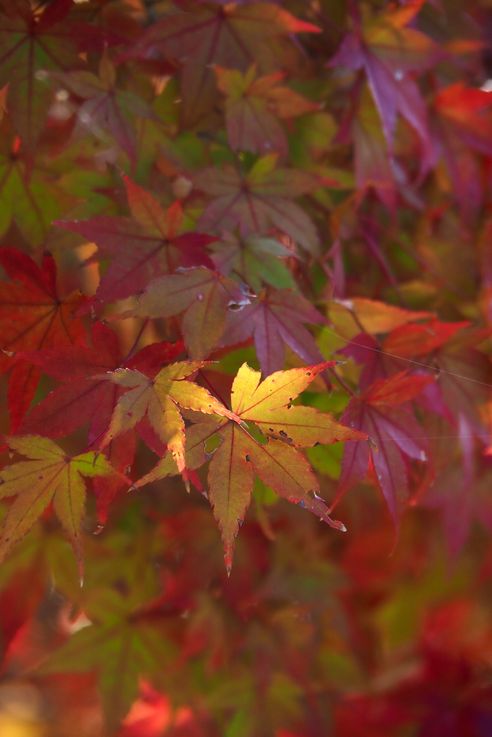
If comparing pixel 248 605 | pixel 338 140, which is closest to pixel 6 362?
pixel 338 140

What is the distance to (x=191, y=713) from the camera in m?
1.07

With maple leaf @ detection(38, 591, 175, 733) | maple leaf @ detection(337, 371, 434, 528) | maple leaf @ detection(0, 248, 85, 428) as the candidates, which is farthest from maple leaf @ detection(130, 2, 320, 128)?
maple leaf @ detection(38, 591, 175, 733)

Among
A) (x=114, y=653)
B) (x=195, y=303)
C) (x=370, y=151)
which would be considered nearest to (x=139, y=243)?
(x=195, y=303)

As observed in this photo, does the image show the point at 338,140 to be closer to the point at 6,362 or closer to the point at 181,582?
the point at 6,362

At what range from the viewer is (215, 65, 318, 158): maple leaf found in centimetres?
71

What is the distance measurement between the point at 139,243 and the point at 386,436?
0.24m

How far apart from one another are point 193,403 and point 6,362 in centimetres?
16

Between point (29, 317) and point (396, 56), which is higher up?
point (396, 56)

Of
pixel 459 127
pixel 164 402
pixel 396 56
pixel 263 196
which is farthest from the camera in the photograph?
pixel 459 127

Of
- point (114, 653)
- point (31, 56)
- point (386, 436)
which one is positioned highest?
point (31, 56)

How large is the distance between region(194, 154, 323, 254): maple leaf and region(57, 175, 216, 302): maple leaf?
0.09 m

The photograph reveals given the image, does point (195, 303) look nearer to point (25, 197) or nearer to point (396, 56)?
point (25, 197)

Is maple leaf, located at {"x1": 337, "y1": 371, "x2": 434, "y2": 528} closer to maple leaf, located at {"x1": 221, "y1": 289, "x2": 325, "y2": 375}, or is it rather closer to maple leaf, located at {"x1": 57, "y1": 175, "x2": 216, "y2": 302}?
maple leaf, located at {"x1": 221, "y1": 289, "x2": 325, "y2": 375}

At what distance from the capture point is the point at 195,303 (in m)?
0.56
